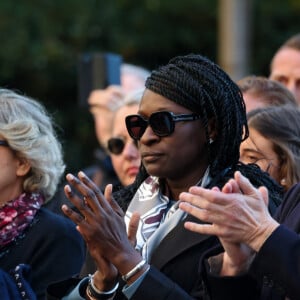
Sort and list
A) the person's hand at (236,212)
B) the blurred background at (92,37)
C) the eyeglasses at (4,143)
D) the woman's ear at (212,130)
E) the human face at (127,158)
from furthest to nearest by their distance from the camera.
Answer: the blurred background at (92,37), the human face at (127,158), the eyeglasses at (4,143), the woman's ear at (212,130), the person's hand at (236,212)

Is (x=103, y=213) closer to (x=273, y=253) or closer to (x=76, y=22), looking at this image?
(x=273, y=253)

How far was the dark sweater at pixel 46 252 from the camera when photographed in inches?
166

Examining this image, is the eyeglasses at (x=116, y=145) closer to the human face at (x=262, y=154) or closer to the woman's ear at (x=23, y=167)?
the woman's ear at (x=23, y=167)

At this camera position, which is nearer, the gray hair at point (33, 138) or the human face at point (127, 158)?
the gray hair at point (33, 138)

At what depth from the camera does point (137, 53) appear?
516 inches

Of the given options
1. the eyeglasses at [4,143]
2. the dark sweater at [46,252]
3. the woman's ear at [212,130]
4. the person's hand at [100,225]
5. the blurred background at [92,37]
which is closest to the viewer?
the person's hand at [100,225]

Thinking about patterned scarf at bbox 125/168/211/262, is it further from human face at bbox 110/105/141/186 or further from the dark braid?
human face at bbox 110/105/141/186

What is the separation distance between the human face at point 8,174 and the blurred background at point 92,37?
24.9ft

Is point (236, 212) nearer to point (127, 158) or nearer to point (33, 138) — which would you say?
point (33, 138)

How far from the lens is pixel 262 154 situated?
4.32m

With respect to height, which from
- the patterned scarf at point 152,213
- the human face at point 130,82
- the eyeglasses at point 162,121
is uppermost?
the eyeglasses at point 162,121

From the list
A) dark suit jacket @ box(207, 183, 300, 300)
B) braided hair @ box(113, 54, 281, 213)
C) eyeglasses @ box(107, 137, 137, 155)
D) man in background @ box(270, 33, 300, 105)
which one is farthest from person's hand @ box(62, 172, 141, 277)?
man in background @ box(270, 33, 300, 105)

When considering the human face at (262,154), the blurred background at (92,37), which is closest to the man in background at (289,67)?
the human face at (262,154)

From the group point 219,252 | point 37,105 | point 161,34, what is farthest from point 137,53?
point 219,252
